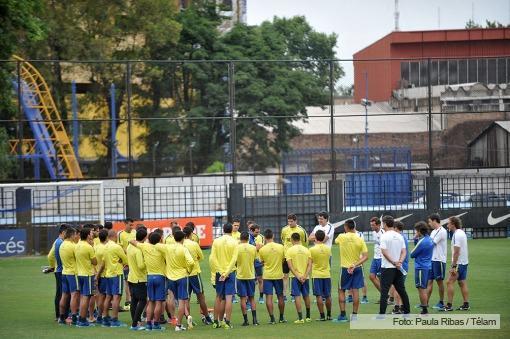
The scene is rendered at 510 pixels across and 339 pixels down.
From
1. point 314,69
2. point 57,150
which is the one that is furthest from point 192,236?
point 314,69

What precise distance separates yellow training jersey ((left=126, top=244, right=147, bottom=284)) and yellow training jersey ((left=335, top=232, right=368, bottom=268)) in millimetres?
3824

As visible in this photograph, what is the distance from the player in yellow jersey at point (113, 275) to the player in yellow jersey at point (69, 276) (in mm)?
598

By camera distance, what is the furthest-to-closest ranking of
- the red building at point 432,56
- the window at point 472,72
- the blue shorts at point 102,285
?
the red building at point 432,56, the window at point 472,72, the blue shorts at point 102,285

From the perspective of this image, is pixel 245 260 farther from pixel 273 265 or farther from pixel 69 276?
pixel 69 276

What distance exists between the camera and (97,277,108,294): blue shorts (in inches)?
749

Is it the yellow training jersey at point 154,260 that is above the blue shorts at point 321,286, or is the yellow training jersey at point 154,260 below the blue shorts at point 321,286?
above

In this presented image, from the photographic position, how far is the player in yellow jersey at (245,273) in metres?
18.5

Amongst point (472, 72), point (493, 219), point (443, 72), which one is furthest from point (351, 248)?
point (443, 72)

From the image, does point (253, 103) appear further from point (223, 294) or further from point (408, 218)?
point (223, 294)

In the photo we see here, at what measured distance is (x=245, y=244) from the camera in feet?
60.9

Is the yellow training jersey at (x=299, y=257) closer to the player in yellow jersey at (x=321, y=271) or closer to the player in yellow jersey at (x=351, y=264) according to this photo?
the player in yellow jersey at (x=321, y=271)

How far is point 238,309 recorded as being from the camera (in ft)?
69.4

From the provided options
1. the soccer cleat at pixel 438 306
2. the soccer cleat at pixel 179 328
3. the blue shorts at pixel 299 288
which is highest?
the blue shorts at pixel 299 288

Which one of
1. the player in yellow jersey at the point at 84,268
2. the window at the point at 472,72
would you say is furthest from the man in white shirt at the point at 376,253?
the window at the point at 472,72
